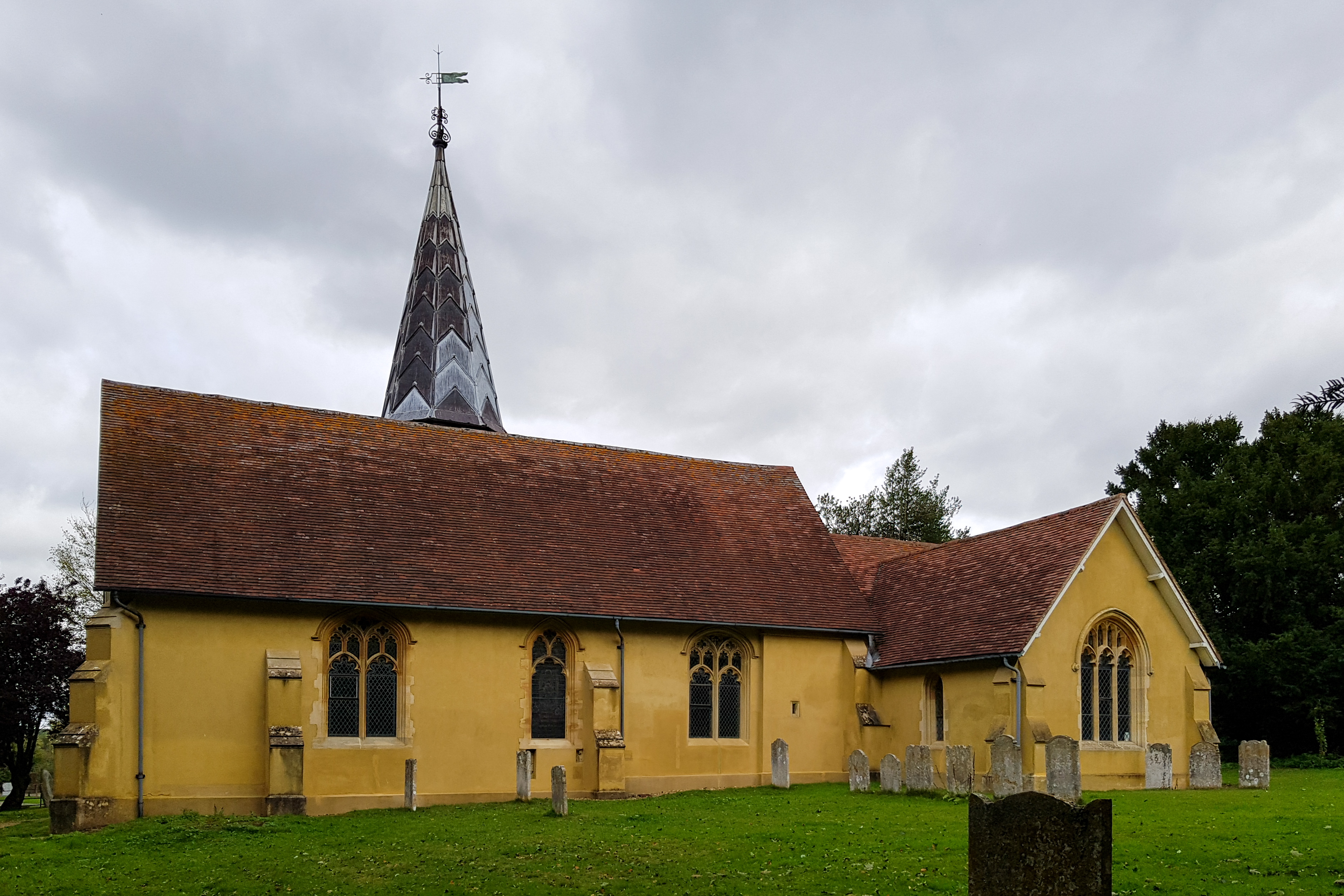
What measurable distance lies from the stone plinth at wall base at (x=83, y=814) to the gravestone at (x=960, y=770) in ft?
51.5

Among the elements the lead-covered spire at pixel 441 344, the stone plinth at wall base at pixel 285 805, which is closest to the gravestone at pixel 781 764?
the stone plinth at wall base at pixel 285 805

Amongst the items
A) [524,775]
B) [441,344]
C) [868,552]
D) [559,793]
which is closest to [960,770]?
[559,793]

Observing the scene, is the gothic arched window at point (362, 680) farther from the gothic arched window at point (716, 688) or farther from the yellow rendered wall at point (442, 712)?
the gothic arched window at point (716, 688)

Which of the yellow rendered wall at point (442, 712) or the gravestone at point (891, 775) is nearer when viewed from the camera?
the yellow rendered wall at point (442, 712)

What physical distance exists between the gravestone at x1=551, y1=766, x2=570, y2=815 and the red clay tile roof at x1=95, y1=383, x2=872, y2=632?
5.39 metres

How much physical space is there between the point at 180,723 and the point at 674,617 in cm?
1082

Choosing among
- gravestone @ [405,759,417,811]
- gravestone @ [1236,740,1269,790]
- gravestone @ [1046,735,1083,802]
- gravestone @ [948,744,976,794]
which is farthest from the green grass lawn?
gravestone @ [1236,740,1269,790]

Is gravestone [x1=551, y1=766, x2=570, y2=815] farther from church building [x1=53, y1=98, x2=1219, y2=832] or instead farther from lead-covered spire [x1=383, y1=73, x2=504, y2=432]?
lead-covered spire [x1=383, y1=73, x2=504, y2=432]

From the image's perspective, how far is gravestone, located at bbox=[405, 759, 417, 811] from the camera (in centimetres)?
2305

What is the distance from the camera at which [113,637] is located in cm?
2239

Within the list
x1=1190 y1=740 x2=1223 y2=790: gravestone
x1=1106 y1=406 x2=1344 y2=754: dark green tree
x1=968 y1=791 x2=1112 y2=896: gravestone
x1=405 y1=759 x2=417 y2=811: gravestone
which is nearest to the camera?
x1=968 y1=791 x2=1112 y2=896: gravestone

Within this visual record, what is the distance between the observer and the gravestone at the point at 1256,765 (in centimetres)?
2502

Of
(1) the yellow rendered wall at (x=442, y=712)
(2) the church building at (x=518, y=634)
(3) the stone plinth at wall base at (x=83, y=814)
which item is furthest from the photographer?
(2) the church building at (x=518, y=634)

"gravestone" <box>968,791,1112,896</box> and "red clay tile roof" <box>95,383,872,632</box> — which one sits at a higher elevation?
"red clay tile roof" <box>95,383,872,632</box>
